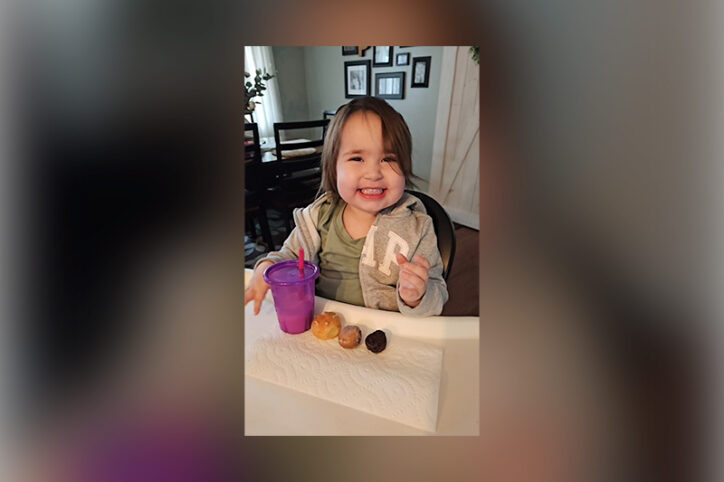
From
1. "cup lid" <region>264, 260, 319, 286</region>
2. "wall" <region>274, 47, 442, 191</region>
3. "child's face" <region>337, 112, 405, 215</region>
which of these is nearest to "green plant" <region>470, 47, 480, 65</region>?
"wall" <region>274, 47, 442, 191</region>

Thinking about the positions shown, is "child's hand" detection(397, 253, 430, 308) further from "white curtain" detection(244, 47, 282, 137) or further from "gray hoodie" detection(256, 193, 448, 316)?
"white curtain" detection(244, 47, 282, 137)

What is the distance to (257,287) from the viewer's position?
1.88 ft

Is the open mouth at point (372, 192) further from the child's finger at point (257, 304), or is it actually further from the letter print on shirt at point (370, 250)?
the child's finger at point (257, 304)

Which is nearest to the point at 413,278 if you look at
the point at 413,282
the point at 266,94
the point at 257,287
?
the point at 413,282

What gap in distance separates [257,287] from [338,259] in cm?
12

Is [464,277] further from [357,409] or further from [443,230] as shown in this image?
[357,409]

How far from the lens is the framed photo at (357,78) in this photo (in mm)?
536

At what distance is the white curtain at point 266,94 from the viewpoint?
0.55 meters

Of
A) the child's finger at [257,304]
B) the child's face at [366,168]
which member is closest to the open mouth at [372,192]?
the child's face at [366,168]

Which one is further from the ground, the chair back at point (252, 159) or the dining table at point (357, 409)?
the chair back at point (252, 159)

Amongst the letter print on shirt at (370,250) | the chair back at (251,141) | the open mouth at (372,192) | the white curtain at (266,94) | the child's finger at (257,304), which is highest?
the white curtain at (266,94)

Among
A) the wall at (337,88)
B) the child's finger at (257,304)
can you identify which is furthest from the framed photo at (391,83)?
the child's finger at (257,304)
